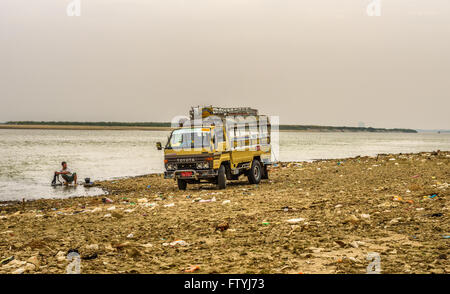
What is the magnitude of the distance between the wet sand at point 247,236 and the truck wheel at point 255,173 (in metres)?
4.72

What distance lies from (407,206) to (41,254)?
266 inches

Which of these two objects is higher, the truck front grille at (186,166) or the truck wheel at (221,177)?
the truck front grille at (186,166)

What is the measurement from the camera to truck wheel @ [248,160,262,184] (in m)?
15.8

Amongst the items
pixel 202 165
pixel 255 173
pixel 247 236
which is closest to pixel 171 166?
pixel 202 165

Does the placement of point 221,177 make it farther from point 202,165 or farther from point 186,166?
point 186,166

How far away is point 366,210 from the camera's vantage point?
840 centimetres

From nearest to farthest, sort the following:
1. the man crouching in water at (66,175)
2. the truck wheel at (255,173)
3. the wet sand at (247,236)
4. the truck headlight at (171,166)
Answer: the wet sand at (247,236) < the truck headlight at (171,166) < the truck wheel at (255,173) < the man crouching in water at (66,175)

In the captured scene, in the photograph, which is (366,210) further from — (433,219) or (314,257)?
(314,257)

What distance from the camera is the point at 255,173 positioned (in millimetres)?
16062

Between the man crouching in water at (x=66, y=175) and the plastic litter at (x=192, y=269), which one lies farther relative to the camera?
the man crouching in water at (x=66, y=175)

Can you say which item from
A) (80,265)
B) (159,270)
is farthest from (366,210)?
(80,265)

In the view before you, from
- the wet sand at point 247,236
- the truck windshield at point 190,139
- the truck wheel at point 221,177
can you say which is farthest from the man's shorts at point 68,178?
the wet sand at point 247,236

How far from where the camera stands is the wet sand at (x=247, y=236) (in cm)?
515

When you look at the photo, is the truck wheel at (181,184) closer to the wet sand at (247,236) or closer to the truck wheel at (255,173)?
the truck wheel at (255,173)
